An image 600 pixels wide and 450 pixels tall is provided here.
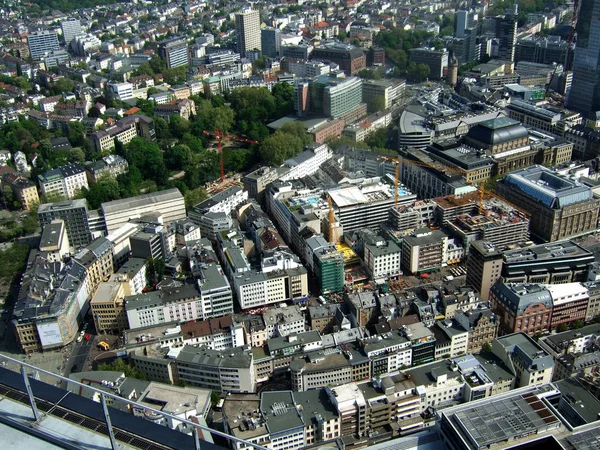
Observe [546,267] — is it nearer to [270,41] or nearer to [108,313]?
[108,313]

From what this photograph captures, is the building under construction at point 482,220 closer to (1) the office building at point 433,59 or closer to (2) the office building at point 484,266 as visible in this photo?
(2) the office building at point 484,266

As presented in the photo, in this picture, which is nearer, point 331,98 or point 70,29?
point 331,98

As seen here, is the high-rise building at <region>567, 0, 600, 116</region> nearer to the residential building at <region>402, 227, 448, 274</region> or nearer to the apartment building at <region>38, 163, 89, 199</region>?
the residential building at <region>402, 227, 448, 274</region>

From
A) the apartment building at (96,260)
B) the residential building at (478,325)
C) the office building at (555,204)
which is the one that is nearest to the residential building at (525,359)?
the residential building at (478,325)

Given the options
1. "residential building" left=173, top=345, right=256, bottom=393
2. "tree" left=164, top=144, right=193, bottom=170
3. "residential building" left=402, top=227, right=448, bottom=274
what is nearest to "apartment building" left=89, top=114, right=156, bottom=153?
"tree" left=164, top=144, right=193, bottom=170

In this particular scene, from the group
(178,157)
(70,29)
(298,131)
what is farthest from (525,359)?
(70,29)

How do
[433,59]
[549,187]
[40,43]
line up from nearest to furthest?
1. [549,187]
2. [433,59]
3. [40,43]
